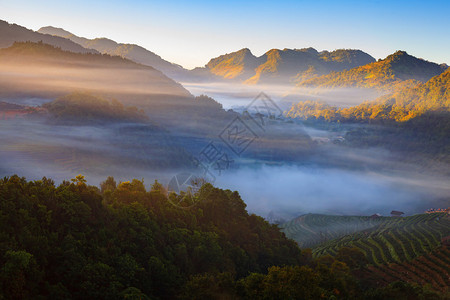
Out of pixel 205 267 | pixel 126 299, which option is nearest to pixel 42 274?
pixel 126 299

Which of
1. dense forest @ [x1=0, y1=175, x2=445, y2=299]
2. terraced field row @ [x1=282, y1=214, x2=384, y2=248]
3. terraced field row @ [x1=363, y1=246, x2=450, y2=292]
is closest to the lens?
dense forest @ [x1=0, y1=175, x2=445, y2=299]

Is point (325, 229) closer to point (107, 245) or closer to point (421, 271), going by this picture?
point (421, 271)

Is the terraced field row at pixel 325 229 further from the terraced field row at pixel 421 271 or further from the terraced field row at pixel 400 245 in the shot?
the terraced field row at pixel 421 271

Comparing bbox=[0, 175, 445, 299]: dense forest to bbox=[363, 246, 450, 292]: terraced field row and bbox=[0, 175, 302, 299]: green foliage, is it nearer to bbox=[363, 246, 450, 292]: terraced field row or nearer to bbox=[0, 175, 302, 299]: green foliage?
bbox=[0, 175, 302, 299]: green foliage

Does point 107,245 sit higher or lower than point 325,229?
higher

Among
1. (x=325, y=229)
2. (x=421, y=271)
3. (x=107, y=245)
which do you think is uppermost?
(x=107, y=245)

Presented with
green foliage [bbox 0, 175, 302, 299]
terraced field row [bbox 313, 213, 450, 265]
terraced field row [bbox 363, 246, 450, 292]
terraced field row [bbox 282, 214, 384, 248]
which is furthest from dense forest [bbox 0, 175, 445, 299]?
terraced field row [bbox 282, 214, 384, 248]

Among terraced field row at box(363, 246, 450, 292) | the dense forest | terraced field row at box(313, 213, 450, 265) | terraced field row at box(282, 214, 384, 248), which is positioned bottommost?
terraced field row at box(282, 214, 384, 248)

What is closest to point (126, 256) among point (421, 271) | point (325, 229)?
point (421, 271)

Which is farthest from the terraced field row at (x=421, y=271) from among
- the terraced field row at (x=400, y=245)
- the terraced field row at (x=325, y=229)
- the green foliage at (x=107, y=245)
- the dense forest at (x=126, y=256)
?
the terraced field row at (x=325, y=229)
